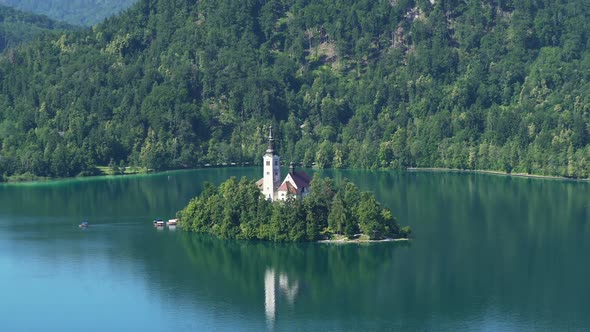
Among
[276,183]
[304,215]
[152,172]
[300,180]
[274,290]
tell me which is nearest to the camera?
[274,290]

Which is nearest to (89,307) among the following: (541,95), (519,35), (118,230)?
(118,230)

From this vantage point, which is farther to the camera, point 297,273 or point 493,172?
point 493,172

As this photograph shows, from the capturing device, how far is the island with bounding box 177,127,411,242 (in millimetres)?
95312

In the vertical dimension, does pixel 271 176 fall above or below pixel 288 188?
above

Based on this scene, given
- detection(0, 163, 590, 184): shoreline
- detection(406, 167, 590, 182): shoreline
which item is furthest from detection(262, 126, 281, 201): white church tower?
detection(406, 167, 590, 182): shoreline

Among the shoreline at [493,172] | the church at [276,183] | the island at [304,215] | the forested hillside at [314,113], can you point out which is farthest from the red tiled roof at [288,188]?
the forested hillside at [314,113]

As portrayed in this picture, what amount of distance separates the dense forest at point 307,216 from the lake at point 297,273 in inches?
51.2

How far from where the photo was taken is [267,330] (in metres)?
70.4

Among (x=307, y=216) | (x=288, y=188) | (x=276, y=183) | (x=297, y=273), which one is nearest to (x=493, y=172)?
(x=276, y=183)

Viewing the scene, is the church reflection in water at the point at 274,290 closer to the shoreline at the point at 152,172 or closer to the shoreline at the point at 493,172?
the shoreline at the point at 152,172

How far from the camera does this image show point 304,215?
96.2 m

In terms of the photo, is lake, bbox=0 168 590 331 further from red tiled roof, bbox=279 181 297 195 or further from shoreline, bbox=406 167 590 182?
shoreline, bbox=406 167 590 182

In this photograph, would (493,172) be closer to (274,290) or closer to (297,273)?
(297,273)

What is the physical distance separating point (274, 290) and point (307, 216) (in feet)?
50.5
